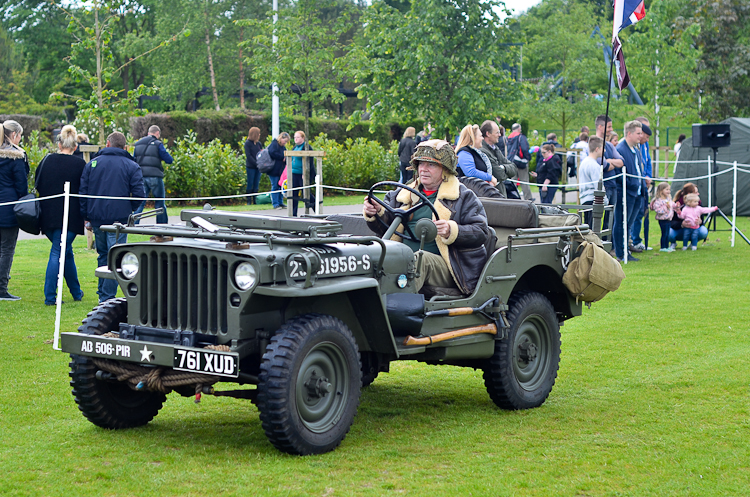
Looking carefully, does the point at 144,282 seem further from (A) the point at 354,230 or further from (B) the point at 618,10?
(B) the point at 618,10

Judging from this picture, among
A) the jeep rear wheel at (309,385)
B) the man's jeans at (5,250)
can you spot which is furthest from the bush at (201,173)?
the jeep rear wheel at (309,385)

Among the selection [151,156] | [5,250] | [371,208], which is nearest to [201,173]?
[151,156]

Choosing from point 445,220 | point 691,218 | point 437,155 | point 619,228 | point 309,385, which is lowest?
point 309,385

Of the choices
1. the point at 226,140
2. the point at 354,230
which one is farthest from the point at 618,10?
the point at 226,140

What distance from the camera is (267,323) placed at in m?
5.26

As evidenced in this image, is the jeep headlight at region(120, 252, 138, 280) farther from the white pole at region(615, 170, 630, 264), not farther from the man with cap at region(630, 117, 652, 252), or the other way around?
the man with cap at region(630, 117, 652, 252)

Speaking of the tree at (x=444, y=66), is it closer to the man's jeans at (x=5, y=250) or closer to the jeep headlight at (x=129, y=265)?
the man's jeans at (x=5, y=250)

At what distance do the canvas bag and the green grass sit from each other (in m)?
0.84

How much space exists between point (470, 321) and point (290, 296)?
5.81 feet

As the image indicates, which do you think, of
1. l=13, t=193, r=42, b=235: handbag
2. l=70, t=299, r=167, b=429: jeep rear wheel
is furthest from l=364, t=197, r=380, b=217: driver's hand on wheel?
l=13, t=193, r=42, b=235: handbag

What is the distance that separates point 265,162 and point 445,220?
1684cm

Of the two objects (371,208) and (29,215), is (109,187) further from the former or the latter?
(371,208)

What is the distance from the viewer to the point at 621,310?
36.0ft

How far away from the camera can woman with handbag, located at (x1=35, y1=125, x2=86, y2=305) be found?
10594mm
